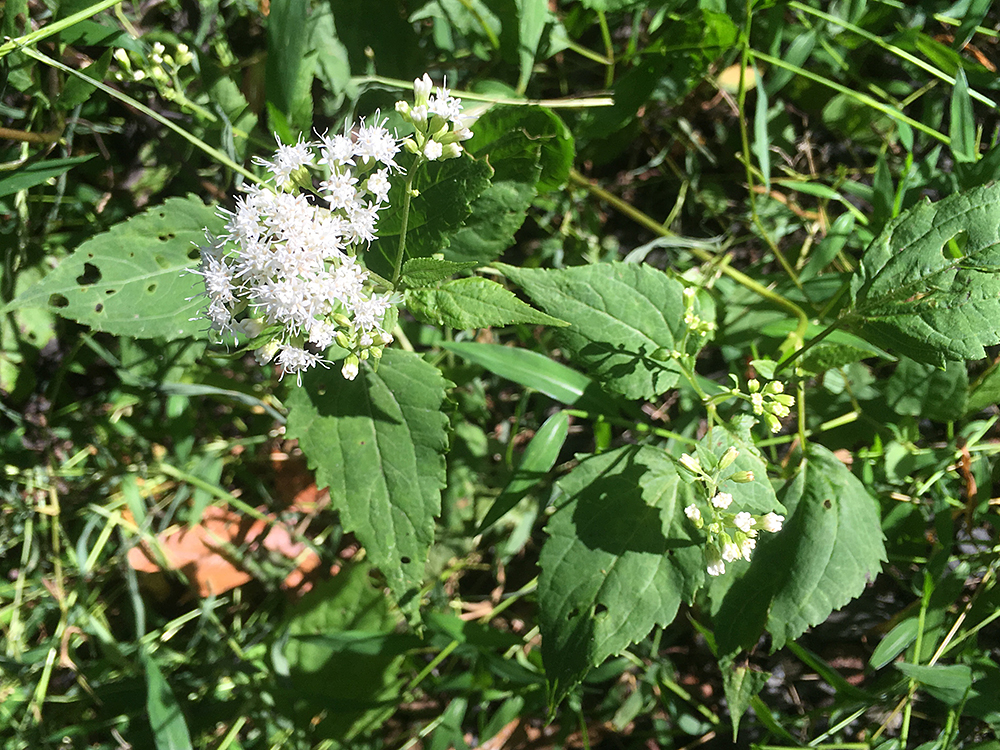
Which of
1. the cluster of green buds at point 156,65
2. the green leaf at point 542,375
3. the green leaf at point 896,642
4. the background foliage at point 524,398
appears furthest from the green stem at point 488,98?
the green leaf at point 896,642

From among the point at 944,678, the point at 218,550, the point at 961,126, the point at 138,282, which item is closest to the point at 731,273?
the point at 961,126

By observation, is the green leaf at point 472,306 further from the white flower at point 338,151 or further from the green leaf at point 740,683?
the green leaf at point 740,683

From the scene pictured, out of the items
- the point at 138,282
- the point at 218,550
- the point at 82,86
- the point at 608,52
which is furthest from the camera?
the point at 218,550

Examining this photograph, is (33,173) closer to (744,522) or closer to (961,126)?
(744,522)

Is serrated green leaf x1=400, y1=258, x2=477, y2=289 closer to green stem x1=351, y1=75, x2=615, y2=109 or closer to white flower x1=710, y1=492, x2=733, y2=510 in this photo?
green stem x1=351, y1=75, x2=615, y2=109

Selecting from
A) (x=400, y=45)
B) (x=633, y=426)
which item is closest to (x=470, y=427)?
(x=633, y=426)

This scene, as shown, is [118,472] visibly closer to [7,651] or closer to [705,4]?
[7,651]

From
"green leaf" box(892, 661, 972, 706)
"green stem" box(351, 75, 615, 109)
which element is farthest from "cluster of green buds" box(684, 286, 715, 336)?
"green leaf" box(892, 661, 972, 706)
